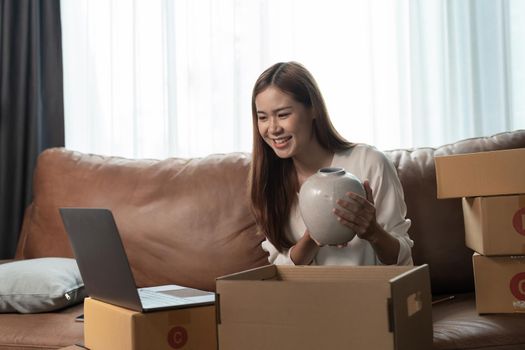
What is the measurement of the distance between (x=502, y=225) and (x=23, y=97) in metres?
2.27

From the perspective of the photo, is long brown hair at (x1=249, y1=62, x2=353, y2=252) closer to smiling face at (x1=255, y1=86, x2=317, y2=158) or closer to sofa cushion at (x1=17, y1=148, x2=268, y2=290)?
smiling face at (x1=255, y1=86, x2=317, y2=158)

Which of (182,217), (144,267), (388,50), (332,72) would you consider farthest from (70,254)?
(388,50)

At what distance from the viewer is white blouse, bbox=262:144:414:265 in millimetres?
1891

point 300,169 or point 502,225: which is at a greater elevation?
point 300,169

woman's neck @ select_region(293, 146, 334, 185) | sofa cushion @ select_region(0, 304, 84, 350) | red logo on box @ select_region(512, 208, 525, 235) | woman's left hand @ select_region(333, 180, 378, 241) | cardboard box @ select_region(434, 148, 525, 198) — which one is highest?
woman's neck @ select_region(293, 146, 334, 185)

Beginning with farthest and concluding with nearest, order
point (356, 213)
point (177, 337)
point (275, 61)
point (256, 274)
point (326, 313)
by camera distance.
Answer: point (275, 61)
point (356, 213)
point (177, 337)
point (256, 274)
point (326, 313)

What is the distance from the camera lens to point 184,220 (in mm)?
2410

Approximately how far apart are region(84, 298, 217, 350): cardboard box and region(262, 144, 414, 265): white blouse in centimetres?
54

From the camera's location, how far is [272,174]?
206 cm

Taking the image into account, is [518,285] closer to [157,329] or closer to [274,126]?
[274,126]

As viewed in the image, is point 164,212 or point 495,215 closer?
point 495,215

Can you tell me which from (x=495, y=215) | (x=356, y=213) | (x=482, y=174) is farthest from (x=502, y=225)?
(x=356, y=213)

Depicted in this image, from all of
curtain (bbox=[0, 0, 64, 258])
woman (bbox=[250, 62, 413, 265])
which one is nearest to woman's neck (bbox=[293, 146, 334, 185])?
woman (bbox=[250, 62, 413, 265])

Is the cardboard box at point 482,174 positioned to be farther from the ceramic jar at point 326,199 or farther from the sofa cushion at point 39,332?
the sofa cushion at point 39,332
